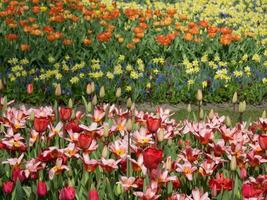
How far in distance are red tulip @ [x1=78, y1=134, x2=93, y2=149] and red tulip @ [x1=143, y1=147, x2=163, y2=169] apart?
48 centimetres

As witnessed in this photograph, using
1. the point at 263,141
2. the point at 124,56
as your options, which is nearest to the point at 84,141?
the point at 263,141

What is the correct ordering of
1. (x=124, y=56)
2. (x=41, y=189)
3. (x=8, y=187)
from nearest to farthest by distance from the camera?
(x=41, y=189), (x=8, y=187), (x=124, y=56)

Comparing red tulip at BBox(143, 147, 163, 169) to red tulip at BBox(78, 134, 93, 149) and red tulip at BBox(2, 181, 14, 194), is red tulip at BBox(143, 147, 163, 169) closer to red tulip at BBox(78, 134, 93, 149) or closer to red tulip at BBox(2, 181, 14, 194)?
red tulip at BBox(78, 134, 93, 149)

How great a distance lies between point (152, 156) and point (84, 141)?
0.54m

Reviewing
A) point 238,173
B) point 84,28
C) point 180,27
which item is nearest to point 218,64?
point 180,27

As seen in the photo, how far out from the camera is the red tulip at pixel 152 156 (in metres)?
3.16

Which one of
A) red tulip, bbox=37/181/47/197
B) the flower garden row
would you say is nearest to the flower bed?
the flower garden row

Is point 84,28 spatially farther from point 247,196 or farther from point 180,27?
point 247,196

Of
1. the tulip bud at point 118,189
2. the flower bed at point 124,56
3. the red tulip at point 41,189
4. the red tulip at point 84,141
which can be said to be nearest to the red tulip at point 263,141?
the tulip bud at point 118,189

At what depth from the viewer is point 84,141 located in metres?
3.57

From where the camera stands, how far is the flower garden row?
3436mm

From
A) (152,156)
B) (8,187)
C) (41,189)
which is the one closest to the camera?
(152,156)

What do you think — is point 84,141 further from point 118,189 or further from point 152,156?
point 152,156

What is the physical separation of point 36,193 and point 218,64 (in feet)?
20.1
